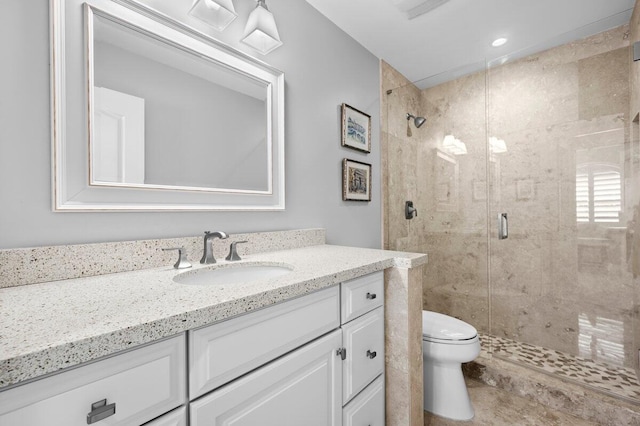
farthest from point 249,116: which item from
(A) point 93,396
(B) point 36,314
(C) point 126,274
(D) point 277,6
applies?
(A) point 93,396

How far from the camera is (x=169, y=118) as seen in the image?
3.82ft

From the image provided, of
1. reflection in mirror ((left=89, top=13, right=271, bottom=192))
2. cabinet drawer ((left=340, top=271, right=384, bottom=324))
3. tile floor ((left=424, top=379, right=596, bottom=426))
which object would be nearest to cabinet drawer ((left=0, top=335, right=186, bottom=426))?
cabinet drawer ((left=340, top=271, right=384, bottom=324))

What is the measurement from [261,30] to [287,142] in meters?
0.55

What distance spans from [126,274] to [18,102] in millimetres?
599

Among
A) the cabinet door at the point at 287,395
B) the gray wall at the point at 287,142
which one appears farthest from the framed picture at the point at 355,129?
the cabinet door at the point at 287,395

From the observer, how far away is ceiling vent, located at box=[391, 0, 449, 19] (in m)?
1.71

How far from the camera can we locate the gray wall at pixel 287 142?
2.75 feet

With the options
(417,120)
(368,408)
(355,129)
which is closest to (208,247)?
(368,408)

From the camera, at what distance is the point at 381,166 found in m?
2.41

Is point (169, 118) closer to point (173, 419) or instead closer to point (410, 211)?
point (173, 419)

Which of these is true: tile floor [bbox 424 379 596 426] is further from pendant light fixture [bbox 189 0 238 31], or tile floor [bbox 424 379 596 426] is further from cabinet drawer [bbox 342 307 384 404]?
pendant light fixture [bbox 189 0 238 31]

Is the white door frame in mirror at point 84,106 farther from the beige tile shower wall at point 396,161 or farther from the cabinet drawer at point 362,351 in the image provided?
the beige tile shower wall at point 396,161

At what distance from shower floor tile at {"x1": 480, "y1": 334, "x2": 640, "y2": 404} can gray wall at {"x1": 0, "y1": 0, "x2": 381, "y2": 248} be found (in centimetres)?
125

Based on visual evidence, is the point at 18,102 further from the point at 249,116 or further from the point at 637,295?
the point at 637,295
